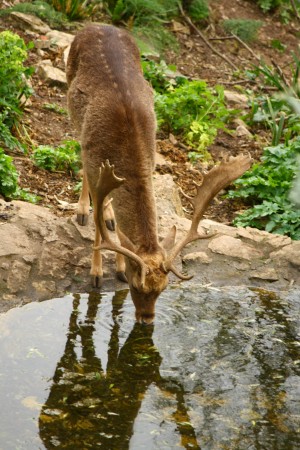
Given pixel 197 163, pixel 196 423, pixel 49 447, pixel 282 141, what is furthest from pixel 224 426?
pixel 282 141

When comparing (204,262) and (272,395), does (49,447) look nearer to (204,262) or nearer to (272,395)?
(272,395)

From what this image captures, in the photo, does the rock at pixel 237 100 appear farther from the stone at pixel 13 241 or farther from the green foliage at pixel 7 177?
the stone at pixel 13 241

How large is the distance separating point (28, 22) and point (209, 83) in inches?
130

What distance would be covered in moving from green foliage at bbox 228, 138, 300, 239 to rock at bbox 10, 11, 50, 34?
4.89 metres

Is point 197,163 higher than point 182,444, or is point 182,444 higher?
point 182,444

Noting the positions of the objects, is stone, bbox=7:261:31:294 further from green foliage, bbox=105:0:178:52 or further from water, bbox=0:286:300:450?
green foliage, bbox=105:0:178:52

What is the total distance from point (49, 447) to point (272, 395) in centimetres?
172

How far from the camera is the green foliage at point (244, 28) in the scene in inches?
643

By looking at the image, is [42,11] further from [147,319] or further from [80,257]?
[147,319]

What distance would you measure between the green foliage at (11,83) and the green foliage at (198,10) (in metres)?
6.48

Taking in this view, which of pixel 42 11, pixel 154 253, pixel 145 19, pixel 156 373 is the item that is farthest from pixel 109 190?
pixel 145 19

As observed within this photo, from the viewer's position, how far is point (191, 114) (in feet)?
38.1

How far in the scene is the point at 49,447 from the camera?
5113mm

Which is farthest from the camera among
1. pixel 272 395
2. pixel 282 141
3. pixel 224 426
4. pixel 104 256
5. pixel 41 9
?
pixel 41 9
